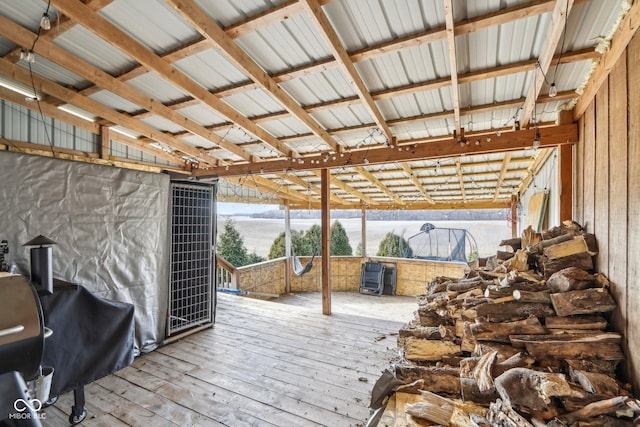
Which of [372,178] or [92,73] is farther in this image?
[372,178]

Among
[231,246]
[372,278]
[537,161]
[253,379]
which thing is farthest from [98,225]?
[372,278]

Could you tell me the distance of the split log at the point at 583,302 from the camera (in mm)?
1500

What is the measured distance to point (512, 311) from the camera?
1725 millimetres

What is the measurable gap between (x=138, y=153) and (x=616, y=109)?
5.30m

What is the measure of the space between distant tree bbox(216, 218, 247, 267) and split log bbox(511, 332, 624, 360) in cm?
850

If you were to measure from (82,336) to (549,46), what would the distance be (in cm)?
399

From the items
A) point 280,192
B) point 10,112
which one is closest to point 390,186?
point 280,192

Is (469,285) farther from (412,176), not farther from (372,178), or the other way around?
(372,178)

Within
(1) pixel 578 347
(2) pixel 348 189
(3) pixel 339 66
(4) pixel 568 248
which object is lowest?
A: (1) pixel 578 347

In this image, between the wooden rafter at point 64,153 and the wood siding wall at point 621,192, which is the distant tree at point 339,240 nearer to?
the wooden rafter at point 64,153

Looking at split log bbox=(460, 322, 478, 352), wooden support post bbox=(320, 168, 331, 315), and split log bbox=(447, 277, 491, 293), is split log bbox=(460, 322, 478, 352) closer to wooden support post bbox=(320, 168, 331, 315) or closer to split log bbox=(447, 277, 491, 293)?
split log bbox=(447, 277, 491, 293)

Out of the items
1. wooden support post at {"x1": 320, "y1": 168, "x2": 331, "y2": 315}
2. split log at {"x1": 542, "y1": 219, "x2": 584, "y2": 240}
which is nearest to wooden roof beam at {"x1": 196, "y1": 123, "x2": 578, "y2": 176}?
wooden support post at {"x1": 320, "y1": 168, "x2": 331, "y2": 315}

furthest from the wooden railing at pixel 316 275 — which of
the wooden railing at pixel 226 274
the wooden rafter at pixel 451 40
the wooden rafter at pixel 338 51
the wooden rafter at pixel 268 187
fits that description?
the wooden rafter at pixel 451 40

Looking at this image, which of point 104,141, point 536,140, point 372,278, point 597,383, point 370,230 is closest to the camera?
point 597,383
